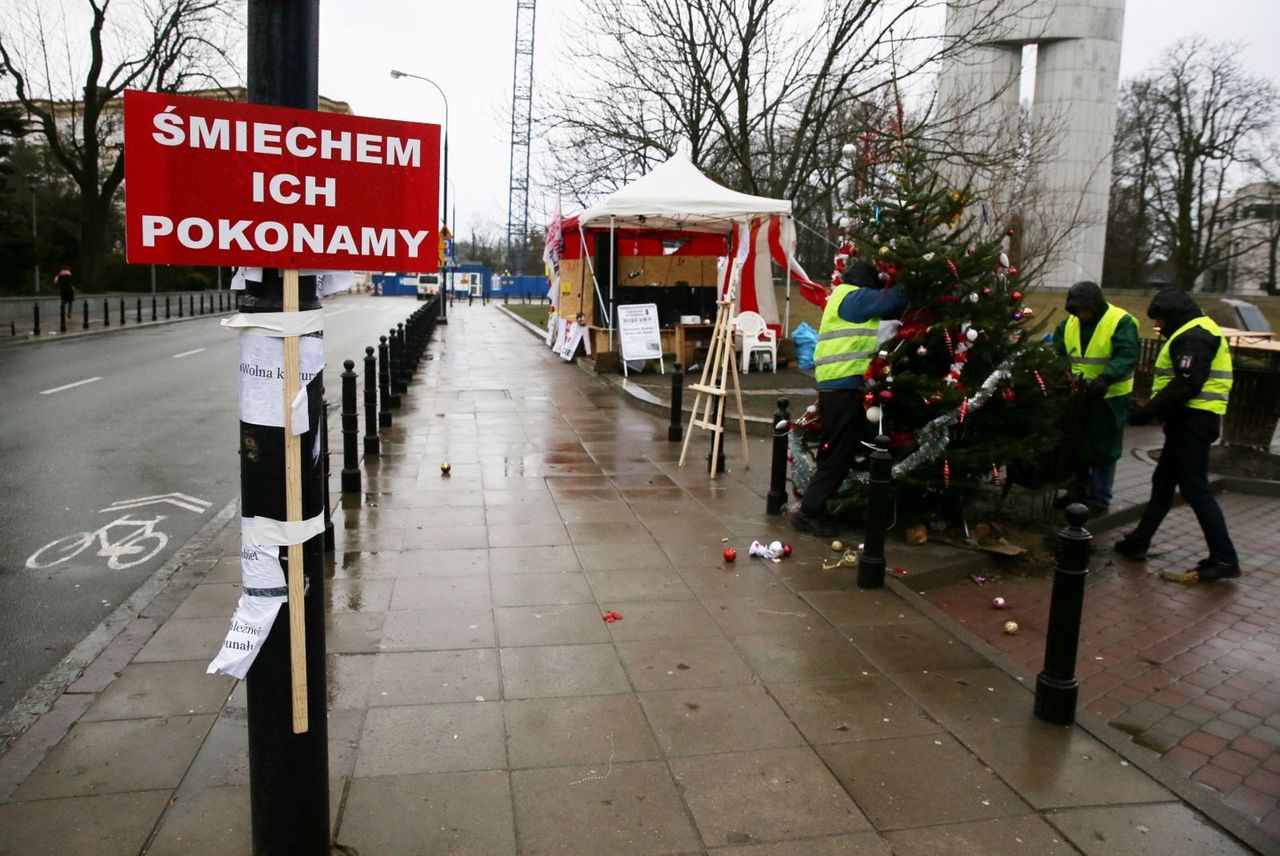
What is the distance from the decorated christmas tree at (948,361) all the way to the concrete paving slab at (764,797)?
11.1 ft

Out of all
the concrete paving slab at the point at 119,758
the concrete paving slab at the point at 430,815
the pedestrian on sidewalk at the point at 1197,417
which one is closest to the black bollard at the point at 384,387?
the concrete paving slab at the point at 119,758

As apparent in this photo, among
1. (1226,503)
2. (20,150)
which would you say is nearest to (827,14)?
(1226,503)

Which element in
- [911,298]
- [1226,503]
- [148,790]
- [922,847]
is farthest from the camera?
[1226,503]

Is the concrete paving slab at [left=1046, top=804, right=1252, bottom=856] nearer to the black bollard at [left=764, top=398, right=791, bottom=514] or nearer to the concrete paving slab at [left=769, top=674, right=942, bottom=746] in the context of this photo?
the concrete paving slab at [left=769, top=674, right=942, bottom=746]

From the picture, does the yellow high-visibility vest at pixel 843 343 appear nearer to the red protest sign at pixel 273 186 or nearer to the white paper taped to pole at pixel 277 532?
the red protest sign at pixel 273 186

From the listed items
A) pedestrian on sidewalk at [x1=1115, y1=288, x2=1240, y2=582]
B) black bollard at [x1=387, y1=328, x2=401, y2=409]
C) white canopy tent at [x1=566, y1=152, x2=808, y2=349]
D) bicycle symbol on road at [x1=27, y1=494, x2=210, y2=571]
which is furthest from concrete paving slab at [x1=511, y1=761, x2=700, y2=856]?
white canopy tent at [x1=566, y1=152, x2=808, y2=349]

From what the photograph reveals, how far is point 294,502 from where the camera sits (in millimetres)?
2850

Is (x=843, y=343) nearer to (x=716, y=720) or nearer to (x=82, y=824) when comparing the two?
(x=716, y=720)

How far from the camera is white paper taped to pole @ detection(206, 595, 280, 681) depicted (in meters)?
2.82

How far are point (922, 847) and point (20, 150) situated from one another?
54.9 m

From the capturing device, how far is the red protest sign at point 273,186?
2.63m

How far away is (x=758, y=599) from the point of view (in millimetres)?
5902

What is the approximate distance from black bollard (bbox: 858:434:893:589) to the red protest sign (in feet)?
12.5

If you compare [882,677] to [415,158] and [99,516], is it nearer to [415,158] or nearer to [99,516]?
[415,158]
